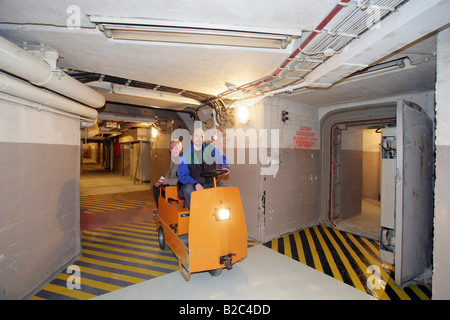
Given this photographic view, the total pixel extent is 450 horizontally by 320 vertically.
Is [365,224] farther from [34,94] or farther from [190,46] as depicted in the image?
[34,94]

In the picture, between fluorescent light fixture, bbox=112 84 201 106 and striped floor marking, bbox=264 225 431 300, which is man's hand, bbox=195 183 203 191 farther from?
fluorescent light fixture, bbox=112 84 201 106

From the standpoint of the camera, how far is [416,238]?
2.98 m

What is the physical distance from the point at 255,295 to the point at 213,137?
3.65 metres

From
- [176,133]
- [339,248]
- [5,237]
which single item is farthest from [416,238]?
[176,133]

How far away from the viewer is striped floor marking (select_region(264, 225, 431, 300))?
112 inches

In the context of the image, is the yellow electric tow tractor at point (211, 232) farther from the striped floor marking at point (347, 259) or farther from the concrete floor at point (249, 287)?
the striped floor marking at point (347, 259)

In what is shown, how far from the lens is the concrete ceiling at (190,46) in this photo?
1.75m

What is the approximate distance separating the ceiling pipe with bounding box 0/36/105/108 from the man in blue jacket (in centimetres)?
169

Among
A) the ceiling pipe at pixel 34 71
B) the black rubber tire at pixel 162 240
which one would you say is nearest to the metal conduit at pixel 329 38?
the ceiling pipe at pixel 34 71

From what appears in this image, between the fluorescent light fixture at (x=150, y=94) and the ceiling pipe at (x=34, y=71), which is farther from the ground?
the fluorescent light fixture at (x=150, y=94)

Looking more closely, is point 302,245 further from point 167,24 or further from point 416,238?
point 167,24

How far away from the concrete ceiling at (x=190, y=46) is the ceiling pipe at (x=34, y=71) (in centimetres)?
26

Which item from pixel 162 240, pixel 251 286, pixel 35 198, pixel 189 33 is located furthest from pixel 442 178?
pixel 35 198

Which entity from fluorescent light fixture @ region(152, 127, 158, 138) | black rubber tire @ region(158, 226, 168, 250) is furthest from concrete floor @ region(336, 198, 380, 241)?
fluorescent light fixture @ region(152, 127, 158, 138)
